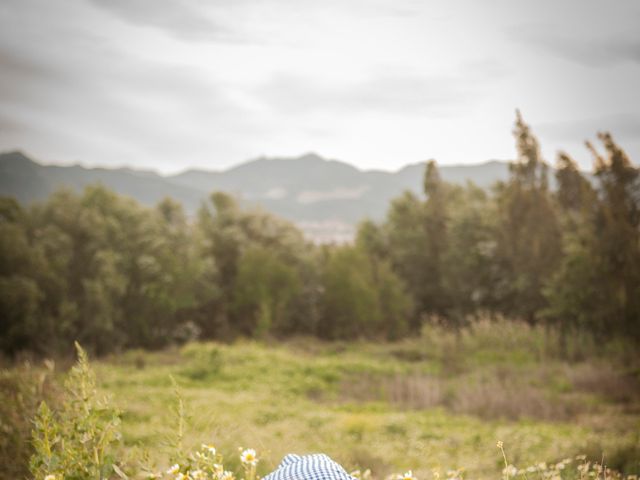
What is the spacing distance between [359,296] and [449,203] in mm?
8739

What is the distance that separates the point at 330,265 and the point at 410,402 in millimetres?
14450

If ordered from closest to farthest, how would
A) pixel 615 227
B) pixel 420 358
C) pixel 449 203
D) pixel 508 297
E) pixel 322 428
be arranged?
pixel 322 428 → pixel 615 227 → pixel 420 358 → pixel 508 297 → pixel 449 203

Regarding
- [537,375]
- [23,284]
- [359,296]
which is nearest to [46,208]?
[23,284]

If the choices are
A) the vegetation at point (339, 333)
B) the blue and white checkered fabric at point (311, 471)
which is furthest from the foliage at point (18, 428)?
the blue and white checkered fabric at point (311, 471)

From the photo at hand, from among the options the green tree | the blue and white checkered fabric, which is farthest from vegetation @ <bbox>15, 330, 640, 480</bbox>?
the green tree

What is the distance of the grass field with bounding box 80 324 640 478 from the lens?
20.2ft

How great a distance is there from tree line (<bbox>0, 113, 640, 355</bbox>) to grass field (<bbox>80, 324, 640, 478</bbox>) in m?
3.04

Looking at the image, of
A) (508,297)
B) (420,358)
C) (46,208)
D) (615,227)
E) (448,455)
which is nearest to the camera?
(448,455)

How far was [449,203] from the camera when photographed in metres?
27.3

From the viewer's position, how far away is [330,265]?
981 inches

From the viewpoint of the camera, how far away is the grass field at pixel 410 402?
615cm

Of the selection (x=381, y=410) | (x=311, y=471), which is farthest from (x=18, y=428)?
(x=381, y=410)

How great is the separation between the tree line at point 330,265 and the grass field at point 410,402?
3041 mm

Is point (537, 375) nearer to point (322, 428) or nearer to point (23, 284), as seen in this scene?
point (322, 428)
